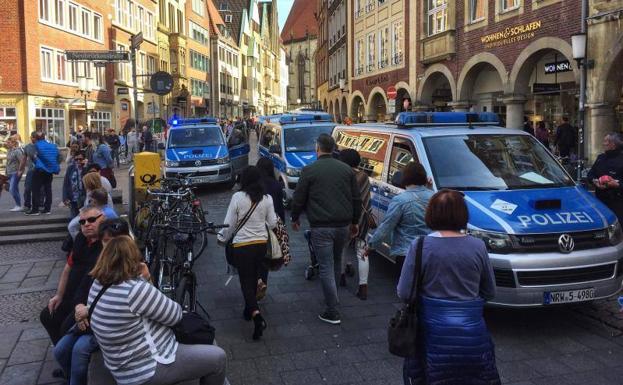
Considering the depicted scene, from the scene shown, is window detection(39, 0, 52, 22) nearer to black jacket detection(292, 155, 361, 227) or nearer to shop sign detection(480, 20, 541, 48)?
shop sign detection(480, 20, 541, 48)

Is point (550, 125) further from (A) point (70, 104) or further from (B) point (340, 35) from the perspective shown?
(B) point (340, 35)

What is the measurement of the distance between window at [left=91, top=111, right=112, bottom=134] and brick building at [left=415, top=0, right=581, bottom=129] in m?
20.0

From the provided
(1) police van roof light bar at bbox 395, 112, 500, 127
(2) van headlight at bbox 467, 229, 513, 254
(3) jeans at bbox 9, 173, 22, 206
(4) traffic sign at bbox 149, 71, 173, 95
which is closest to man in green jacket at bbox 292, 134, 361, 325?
(2) van headlight at bbox 467, 229, 513, 254

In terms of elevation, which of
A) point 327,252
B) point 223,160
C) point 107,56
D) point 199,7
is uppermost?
point 199,7

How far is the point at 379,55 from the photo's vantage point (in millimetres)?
32438

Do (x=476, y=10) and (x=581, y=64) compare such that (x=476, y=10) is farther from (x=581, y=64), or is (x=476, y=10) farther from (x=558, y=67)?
(x=581, y=64)

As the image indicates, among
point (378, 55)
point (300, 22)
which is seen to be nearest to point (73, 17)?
point (378, 55)

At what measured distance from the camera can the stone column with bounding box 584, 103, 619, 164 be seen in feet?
49.7

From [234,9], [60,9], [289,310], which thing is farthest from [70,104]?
[234,9]

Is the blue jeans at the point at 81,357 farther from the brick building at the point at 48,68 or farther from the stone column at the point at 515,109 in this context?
the brick building at the point at 48,68

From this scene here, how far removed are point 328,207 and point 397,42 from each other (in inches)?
992

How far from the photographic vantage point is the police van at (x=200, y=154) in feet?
54.8

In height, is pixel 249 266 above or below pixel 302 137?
below

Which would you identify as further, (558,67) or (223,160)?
(558,67)
